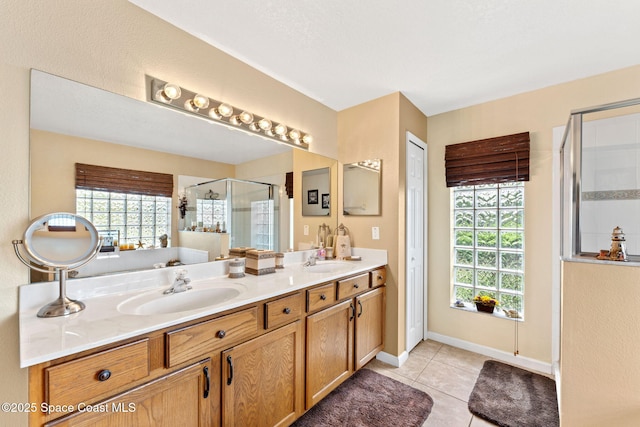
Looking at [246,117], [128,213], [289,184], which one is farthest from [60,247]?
[289,184]

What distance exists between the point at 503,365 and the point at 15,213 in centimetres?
342

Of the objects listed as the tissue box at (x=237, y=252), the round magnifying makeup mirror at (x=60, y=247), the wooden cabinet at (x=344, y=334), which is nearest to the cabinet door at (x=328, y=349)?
the wooden cabinet at (x=344, y=334)

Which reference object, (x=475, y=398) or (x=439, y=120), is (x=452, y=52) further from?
(x=475, y=398)

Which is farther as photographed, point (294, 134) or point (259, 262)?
point (294, 134)

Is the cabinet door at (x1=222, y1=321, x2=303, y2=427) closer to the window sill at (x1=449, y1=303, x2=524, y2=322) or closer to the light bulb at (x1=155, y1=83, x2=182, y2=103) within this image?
the light bulb at (x1=155, y1=83, x2=182, y2=103)

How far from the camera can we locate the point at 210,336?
3.83 feet

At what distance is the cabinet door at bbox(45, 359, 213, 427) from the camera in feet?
2.88

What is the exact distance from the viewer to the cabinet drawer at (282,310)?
1414 millimetres

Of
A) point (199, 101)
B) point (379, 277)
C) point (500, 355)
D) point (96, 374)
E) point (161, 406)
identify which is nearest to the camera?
point (96, 374)

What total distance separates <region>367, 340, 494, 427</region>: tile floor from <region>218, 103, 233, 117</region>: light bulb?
237 cm

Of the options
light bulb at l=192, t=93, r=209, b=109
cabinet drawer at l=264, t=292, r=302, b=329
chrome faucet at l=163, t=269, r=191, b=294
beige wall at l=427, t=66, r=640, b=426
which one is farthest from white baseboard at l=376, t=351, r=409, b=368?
light bulb at l=192, t=93, r=209, b=109

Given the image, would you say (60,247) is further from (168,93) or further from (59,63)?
(168,93)

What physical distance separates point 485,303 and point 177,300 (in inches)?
104

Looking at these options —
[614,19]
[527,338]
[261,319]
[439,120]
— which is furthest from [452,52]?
[527,338]
